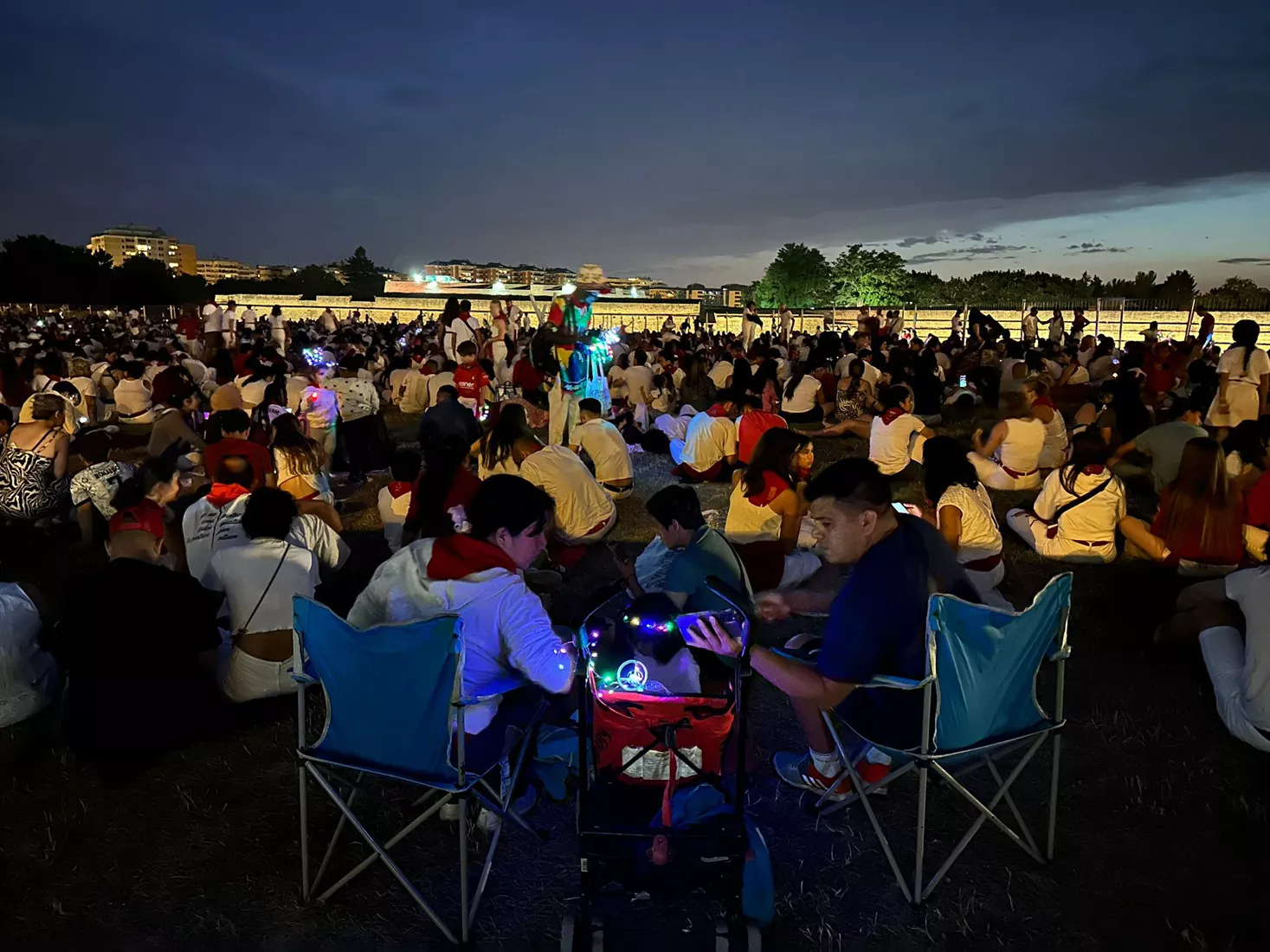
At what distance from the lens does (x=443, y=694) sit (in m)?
2.49

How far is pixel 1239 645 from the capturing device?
3.85 m

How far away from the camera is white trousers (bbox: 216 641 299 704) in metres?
3.94

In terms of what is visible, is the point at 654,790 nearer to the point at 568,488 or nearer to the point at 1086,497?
the point at 568,488

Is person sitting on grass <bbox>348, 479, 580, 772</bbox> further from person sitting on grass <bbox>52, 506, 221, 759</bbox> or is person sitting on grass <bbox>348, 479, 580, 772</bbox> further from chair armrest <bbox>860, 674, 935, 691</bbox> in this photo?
person sitting on grass <bbox>52, 506, 221, 759</bbox>

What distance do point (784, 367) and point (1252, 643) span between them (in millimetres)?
12041

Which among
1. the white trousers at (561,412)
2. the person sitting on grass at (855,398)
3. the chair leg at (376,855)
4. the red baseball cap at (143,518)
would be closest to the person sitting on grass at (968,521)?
the chair leg at (376,855)

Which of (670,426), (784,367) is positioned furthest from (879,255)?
(670,426)

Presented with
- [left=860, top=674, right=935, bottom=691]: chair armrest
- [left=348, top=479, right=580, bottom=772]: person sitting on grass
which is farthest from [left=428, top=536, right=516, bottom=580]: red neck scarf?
[left=860, top=674, right=935, bottom=691]: chair armrest

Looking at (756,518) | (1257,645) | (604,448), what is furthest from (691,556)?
(604,448)

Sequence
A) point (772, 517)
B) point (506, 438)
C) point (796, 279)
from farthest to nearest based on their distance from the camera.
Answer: point (796, 279) → point (506, 438) → point (772, 517)

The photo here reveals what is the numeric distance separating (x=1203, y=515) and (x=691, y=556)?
4.02m

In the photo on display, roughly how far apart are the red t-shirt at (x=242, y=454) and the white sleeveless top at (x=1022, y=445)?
683 cm

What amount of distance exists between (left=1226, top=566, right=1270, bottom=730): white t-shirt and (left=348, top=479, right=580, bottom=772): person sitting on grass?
2.96 metres

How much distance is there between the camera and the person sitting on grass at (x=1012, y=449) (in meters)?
7.85
